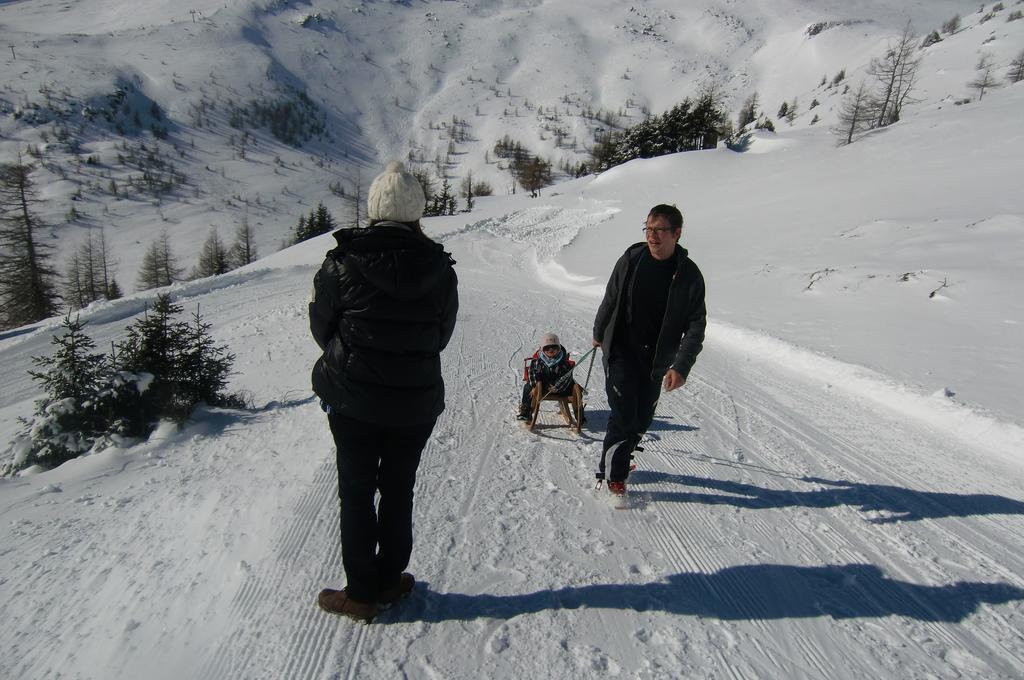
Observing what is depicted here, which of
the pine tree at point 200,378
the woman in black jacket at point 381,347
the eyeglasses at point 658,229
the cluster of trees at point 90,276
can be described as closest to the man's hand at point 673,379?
the eyeglasses at point 658,229

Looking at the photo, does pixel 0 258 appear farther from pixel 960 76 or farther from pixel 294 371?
pixel 960 76

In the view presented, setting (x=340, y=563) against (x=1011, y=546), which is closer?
(x=340, y=563)

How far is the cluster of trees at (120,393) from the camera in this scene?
17.2 ft

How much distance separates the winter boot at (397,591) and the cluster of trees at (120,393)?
156 inches

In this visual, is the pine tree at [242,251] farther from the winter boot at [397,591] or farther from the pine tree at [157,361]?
the winter boot at [397,591]

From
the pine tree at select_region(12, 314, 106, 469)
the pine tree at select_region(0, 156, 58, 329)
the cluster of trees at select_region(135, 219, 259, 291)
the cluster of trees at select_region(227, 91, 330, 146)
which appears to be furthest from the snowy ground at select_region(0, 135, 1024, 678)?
the cluster of trees at select_region(227, 91, 330, 146)

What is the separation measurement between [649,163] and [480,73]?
142 m

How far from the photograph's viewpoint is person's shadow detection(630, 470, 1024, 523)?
392 cm

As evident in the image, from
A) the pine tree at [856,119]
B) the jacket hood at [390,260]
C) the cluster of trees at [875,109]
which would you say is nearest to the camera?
the jacket hood at [390,260]

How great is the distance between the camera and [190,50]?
136 m

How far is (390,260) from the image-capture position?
2.07 metres

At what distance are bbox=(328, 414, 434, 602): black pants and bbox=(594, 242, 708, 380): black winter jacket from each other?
171cm

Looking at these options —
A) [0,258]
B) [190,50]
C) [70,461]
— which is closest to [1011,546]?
[70,461]

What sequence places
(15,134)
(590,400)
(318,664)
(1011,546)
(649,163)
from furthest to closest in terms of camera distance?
1. (15,134)
2. (649,163)
3. (590,400)
4. (1011,546)
5. (318,664)
